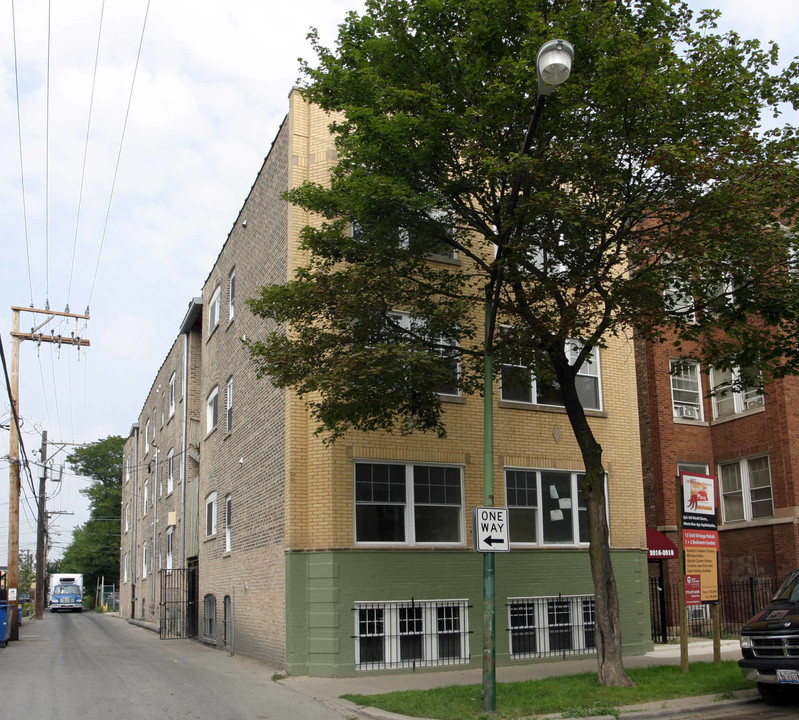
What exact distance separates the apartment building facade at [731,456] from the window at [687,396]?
29 mm

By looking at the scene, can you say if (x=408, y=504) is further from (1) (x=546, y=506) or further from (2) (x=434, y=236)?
(2) (x=434, y=236)

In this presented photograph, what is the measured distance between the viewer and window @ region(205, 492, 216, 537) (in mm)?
A: 23508

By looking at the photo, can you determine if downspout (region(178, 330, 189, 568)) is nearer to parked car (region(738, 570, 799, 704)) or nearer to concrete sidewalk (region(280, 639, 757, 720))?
concrete sidewalk (region(280, 639, 757, 720))

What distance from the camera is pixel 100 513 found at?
255ft

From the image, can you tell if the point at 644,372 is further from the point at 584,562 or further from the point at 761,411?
the point at 584,562

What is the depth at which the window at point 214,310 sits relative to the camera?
81.2 ft

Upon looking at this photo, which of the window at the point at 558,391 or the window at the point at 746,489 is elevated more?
the window at the point at 558,391

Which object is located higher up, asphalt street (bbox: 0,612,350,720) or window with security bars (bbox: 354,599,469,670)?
window with security bars (bbox: 354,599,469,670)

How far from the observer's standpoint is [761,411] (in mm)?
23391

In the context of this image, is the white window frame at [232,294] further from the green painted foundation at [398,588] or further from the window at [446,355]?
the green painted foundation at [398,588]

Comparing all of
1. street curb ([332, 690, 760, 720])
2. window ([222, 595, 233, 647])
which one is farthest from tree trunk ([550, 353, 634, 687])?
window ([222, 595, 233, 647])

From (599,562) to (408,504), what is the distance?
470 cm

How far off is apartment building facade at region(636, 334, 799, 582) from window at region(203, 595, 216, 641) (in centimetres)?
1224

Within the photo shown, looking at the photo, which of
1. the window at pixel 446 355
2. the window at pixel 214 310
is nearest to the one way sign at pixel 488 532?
the window at pixel 446 355
